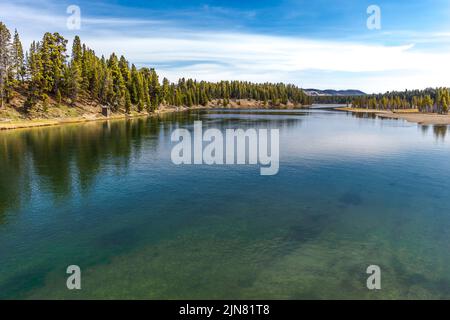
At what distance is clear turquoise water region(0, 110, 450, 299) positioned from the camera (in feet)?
59.8

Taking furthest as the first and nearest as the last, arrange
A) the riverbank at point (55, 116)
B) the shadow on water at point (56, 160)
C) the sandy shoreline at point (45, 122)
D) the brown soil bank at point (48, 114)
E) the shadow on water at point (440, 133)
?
the brown soil bank at point (48, 114) → the riverbank at point (55, 116) → the sandy shoreline at point (45, 122) → the shadow on water at point (440, 133) → the shadow on water at point (56, 160)

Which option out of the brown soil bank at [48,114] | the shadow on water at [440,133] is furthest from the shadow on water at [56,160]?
the shadow on water at [440,133]

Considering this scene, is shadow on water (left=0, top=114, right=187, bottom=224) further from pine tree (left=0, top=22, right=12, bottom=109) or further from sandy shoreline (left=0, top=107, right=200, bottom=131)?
pine tree (left=0, top=22, right=12, bottom=109)

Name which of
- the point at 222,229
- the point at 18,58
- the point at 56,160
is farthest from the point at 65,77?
the point at 222,229

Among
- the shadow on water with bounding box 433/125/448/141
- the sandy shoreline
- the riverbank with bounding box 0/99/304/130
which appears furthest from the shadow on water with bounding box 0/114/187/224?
the shadow on water with bounding box 433/125/448/141

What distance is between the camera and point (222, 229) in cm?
2569

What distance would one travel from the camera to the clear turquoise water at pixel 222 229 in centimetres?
1822

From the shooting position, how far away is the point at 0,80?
322 feet

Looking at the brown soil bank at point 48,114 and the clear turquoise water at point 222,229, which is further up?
the brown soil bank at point 48,114

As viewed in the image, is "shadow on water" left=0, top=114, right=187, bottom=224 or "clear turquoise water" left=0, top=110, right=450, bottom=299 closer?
"clear turquoise water" left=0, top=110, right=450, bottom=299

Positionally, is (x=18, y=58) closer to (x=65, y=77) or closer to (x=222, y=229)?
(x=65, y=77)

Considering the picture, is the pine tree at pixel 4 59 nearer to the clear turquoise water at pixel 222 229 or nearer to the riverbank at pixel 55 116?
the riverbank at pixel 55 116

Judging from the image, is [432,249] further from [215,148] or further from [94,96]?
[94,96]
